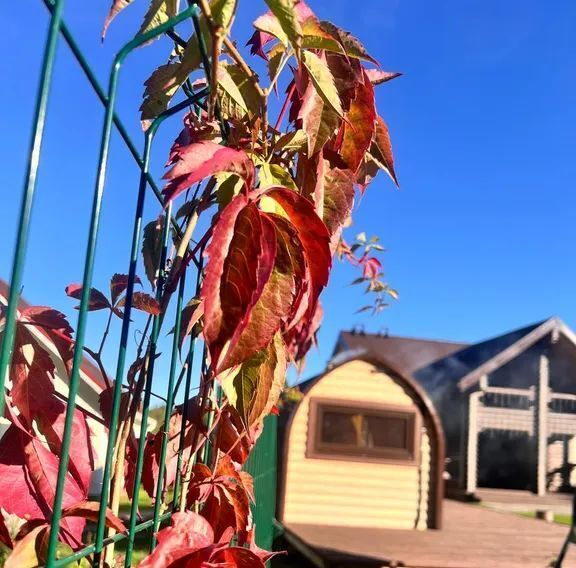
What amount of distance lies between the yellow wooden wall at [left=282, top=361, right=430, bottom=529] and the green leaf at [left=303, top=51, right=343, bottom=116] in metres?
6.76

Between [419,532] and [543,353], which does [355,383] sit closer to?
[419,532]

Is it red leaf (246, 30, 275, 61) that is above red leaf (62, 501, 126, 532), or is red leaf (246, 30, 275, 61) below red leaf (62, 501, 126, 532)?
above

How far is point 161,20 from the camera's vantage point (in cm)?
70

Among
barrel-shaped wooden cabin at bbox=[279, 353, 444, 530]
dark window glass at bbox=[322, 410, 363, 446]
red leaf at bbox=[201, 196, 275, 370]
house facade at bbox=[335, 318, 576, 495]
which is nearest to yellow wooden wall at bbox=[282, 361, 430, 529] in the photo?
barrel-shaped wooden cabin at bbox=[279, 353, 444, 530]

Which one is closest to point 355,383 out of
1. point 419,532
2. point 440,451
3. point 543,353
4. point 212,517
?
point 440,451

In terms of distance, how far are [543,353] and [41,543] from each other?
1922 cm

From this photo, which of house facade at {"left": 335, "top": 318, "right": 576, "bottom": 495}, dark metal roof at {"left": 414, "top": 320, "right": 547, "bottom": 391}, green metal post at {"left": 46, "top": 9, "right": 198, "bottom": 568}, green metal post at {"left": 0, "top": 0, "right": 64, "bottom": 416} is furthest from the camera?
dark metal roof at {"left": 414, "top": 320, "right": 547, "bottom": 391}

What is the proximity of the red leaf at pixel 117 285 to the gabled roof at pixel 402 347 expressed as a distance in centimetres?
1843

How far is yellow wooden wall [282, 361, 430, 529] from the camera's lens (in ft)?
23.3

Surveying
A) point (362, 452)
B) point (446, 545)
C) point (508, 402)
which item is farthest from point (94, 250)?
point (508, 402)

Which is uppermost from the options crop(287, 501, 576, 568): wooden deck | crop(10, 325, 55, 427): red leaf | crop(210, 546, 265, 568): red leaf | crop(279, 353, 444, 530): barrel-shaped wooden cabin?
crop(10, 325, 55, 427): red leaf

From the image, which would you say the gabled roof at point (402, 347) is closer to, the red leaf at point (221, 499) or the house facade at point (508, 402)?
the house facade at point (508, 402)

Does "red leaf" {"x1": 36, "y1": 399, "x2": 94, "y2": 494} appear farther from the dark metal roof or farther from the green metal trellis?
the dark metal roof

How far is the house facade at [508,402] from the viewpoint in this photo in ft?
55.1
